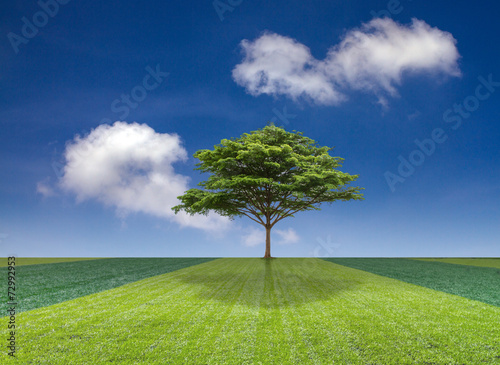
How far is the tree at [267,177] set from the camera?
22497mm

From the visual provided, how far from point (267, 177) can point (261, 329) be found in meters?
20.2

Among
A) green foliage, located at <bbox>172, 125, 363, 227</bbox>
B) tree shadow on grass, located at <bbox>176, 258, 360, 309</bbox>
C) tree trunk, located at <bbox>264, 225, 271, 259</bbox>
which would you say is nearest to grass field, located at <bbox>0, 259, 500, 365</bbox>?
tree shadow on grass, located at <bbox>176, 258, 360, 309</bbox>

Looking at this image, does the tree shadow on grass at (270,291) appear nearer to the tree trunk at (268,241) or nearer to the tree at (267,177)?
the tree at (267,177)

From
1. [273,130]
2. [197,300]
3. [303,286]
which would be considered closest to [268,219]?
[273,130]

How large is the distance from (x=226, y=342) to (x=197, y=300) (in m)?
3.99

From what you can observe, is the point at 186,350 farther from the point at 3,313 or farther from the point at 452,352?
the point at 3,313

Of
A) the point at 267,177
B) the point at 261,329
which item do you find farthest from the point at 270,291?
Answer: the point at 267,177

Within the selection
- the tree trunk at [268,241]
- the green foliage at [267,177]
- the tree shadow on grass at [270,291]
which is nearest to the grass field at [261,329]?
the tree shadow on grass at [270,291]

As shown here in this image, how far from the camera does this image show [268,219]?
29469 millimetres

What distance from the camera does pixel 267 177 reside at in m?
26.0

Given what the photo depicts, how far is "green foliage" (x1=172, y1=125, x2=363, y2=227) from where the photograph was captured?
22469mm

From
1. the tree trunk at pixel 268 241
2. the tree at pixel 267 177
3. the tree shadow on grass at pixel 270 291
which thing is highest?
the tree at pixel 267 177

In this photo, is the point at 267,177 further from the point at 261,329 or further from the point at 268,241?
the point at 261,329

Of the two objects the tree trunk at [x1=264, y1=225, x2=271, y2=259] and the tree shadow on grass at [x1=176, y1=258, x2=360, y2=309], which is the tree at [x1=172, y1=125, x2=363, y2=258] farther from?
the tree shadow on grass at [x1=176, y1=258, x2=360, y2=309]
